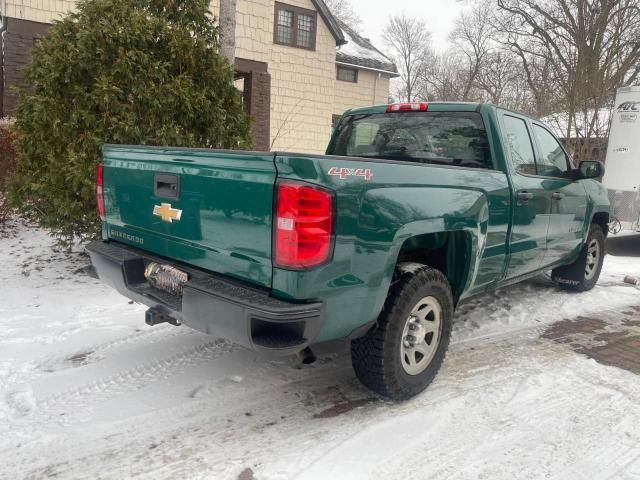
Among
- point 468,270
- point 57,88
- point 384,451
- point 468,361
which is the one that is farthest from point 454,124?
point 57,88

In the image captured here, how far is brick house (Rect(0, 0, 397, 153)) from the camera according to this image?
438 inches

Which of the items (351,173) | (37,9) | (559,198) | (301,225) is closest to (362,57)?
(37,9)

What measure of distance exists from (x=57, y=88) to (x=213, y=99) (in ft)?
5.17

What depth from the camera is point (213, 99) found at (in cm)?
572

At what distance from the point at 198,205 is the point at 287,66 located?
1382cm

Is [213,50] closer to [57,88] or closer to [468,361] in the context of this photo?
[57,88]

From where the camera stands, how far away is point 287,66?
15.6 meters

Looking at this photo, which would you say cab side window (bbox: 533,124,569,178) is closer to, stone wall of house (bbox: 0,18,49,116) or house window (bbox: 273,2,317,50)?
stone wall of house (bbox: 0,18,49,116)

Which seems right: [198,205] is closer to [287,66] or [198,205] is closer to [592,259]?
[592,259]

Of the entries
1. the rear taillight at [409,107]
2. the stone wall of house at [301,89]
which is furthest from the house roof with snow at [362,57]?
the rear taillight at [409,107]

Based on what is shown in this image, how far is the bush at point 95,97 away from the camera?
5020mm

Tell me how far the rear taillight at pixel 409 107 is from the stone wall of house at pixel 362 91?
14783 mm

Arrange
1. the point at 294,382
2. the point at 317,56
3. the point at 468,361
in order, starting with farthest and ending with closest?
the point at 317,56 → the point at 468,361 → the point at 294,382

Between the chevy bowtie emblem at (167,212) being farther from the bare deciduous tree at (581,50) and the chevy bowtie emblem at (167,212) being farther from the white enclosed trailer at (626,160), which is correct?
the bare deciduous tree at (581,50)
